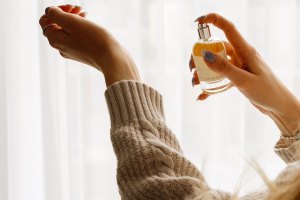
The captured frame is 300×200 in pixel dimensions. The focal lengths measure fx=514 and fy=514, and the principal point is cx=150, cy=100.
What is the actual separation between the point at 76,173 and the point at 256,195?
2.92 ft

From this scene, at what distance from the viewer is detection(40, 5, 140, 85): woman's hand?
0.88 metres

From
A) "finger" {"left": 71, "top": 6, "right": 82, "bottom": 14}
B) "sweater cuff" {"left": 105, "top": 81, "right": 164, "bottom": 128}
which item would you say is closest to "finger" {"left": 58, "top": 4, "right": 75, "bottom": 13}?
"finger" {"left": 71, "top": 6, "right": 82, "bottom": 14}

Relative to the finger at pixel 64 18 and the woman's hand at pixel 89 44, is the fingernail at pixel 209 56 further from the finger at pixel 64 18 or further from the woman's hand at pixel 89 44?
the finger at pixel 64 18

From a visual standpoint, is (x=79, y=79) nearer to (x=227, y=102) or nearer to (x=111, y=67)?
(x=227, y=102)

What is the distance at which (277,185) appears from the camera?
19.2 inches

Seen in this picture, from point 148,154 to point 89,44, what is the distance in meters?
0.27

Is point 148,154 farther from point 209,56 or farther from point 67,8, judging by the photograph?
point 67,8

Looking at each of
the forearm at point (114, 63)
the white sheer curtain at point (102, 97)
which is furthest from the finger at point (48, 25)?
the white sheer curtain at point (102, 97)

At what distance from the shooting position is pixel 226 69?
0.83 metres

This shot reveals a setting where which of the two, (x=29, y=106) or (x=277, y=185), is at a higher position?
(x=29, y=106)

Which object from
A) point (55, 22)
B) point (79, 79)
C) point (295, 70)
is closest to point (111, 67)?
point (55, 22)

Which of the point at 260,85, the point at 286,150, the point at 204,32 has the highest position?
the point at 204,32

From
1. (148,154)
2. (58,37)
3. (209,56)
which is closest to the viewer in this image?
(148,154)

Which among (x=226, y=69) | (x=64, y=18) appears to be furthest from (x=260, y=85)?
(x=64, y=18)
